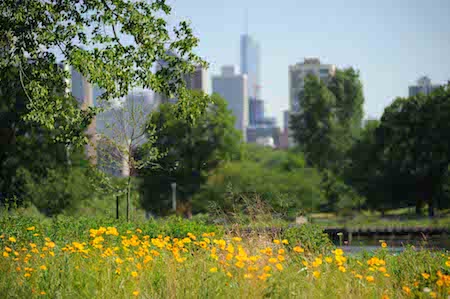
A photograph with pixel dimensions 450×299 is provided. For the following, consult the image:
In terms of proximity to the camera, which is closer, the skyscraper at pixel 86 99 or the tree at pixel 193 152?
the skyscraper at pixel 86 99

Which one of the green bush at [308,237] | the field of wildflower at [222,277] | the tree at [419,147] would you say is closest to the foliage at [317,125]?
the tree at [419,147]

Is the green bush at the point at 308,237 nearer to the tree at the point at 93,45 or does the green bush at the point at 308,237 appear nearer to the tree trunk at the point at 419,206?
the tree at the point at 93,45

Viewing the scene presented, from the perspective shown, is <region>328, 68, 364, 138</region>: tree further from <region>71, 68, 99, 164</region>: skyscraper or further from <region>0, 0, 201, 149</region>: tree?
<region>0, 0, 201, 149</region>: tree

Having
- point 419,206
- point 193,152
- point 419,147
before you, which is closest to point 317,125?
point 193,152

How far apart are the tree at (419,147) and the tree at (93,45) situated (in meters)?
33.4

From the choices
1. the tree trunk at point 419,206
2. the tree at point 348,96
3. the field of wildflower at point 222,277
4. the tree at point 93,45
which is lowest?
the tree trunk at point 419,206

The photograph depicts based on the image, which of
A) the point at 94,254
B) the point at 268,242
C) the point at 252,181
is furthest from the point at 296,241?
the point at 252,181

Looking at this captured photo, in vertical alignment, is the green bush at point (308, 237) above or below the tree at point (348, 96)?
below

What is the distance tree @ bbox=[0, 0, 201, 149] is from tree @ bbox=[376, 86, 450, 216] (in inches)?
1316

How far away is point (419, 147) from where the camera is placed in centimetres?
4338

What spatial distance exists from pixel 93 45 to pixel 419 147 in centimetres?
3565

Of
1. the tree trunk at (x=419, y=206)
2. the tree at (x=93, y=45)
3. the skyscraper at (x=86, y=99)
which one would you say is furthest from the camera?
the tree trunk at (x=419, y=206)

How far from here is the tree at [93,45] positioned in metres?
9.62

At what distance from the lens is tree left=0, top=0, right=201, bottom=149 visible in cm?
962
